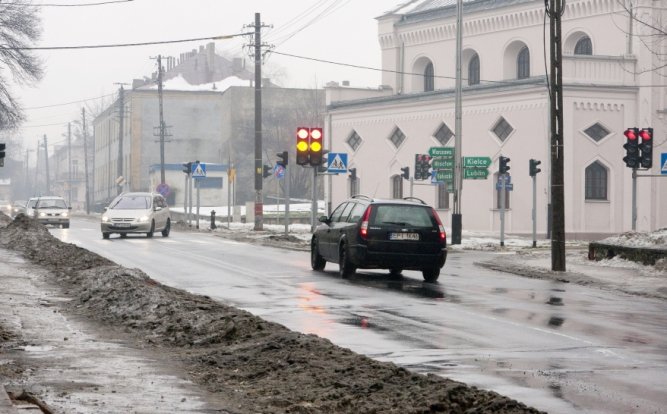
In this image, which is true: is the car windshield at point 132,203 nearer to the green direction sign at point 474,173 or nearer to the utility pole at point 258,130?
the utility pole at point 258,130

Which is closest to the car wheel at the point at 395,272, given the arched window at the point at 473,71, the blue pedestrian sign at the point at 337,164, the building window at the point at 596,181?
the blue pedestrian sign at the point at 337,164

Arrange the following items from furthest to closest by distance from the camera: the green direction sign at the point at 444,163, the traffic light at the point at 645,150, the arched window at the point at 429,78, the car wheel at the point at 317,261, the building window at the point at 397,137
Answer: the arched window at the point at 429,78 < the building window at the point at 397,137 < the green direction sign at the point at 444,163 < the traffic light at the point at 645,150 < the car wheel at the point at 317,261

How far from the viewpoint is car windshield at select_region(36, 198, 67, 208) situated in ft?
196

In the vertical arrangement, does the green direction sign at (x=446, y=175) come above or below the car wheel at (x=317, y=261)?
above

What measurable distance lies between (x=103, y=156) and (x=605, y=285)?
12331 cm

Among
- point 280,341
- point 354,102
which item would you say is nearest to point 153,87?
point 354,102

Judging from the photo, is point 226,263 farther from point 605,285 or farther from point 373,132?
point 373,132

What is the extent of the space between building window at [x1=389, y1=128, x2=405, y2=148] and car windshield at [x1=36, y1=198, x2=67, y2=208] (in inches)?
718

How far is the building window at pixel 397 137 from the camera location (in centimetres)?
6738

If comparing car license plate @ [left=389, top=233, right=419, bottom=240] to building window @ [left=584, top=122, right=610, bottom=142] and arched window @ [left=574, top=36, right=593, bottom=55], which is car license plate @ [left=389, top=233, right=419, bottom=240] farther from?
arched window @ [left=574, top=36, right=593, bottom=55]

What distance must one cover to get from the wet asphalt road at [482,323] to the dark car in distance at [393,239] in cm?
37

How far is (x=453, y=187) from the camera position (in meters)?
40.3

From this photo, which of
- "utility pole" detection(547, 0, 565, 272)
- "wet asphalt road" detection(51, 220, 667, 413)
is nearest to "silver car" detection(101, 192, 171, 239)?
"wet asphalt road" detection(51, 220, 667, 413)

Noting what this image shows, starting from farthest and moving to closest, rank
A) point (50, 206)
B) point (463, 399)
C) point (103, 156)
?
point (103, 156) < point (50, 206) < point (463, 399)
